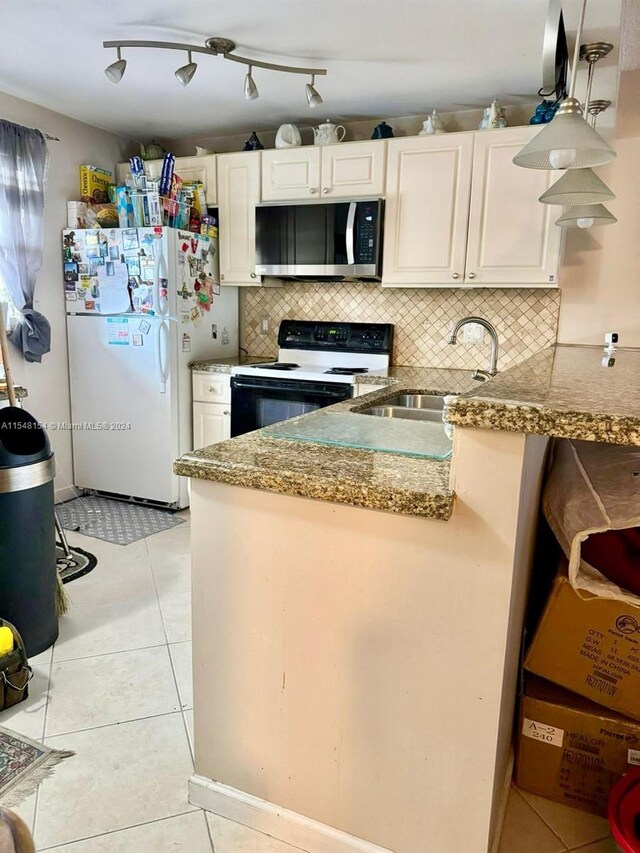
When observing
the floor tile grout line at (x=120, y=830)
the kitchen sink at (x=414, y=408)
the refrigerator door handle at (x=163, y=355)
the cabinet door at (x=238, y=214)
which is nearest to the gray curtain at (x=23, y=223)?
the refrigerator door handle at (x=163, y=355)

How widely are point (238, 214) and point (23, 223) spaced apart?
1.24 m

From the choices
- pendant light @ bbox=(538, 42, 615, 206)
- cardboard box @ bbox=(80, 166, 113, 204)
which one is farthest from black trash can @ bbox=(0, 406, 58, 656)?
cardboard box @ bbox=(80, 166, 113, 204)

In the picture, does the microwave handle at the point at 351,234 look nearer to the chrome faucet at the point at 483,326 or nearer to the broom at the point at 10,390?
the chrome faucet at the point at 483,326

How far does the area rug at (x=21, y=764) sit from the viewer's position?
153 centimetres

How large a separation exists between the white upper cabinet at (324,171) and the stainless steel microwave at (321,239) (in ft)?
0.33

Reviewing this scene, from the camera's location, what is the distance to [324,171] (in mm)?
3326

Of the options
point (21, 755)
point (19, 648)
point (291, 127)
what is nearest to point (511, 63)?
point (291, 127)

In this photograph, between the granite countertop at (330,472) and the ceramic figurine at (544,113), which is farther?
the ceramic figurine at (544,113)

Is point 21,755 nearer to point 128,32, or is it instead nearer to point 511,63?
point 128,32

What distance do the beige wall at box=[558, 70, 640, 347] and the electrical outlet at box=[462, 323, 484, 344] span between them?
17.5 inches

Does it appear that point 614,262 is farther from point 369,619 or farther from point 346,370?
point 369,619

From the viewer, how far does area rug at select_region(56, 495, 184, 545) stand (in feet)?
10.8

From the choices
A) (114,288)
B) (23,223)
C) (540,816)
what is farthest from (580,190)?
(23,223)

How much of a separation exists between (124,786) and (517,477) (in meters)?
1.38
